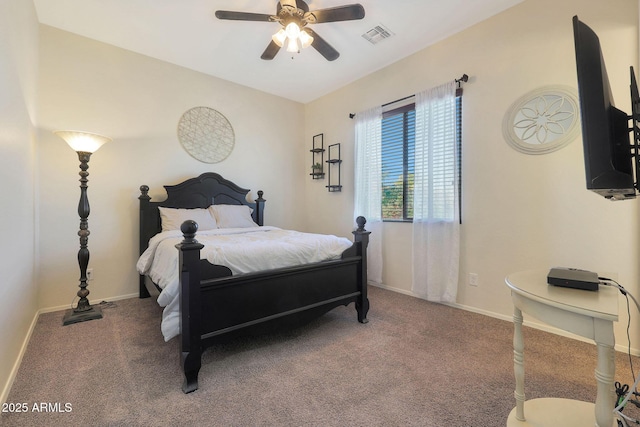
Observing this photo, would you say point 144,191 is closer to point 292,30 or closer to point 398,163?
point 292,30

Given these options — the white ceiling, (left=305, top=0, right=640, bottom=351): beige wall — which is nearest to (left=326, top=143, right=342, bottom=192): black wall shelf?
the white ceiling

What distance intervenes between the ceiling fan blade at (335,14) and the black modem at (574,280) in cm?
200

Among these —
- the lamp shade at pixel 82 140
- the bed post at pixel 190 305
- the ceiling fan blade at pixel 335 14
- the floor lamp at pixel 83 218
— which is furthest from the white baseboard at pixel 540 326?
the lamp shade at pixel 82 140

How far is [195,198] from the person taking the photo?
3.48 metres

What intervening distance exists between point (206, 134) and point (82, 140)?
145 cm

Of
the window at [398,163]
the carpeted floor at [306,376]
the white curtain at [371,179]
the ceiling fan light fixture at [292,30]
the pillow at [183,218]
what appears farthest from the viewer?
the white curtain at [371,179]

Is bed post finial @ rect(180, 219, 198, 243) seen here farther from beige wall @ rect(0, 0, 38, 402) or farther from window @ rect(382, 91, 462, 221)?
window @ rect(382, 91, 462, 221)

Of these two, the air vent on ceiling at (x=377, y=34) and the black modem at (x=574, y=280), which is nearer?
the black modem at (x=574, y=280)

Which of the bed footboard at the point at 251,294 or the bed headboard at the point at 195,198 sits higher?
the bed headboard at the point at 195,198

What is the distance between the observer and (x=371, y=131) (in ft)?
11.9

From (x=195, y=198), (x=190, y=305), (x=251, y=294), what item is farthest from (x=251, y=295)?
(x=195, y=198)

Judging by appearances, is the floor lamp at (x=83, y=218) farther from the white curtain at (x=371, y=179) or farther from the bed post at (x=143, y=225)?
the white curtain at (x=371, y=179)

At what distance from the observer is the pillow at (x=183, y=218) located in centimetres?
310

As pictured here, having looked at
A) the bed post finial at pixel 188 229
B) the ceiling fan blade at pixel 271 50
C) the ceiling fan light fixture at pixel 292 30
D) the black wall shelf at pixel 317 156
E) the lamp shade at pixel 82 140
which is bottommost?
the bed post finial at pixel 188 229
